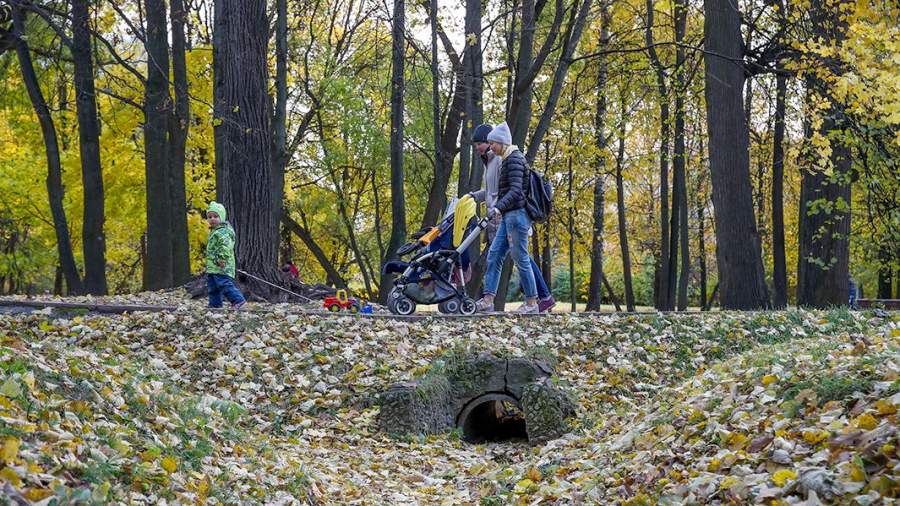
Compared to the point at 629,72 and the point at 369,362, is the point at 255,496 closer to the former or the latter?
the point at 369,362

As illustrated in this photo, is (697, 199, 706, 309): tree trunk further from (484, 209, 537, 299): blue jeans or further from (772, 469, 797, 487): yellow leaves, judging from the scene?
(772, 469, 797, 487): yellow leaves

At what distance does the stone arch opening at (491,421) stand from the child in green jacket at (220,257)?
342 centimetres

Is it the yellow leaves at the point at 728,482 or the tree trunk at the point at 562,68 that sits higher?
the tree trunk at the point at 562,68

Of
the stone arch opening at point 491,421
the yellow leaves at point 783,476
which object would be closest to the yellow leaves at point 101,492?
the yellow leaves at point 783,476

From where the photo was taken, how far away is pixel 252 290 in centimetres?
1438

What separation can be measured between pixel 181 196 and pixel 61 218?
3828 millimetres

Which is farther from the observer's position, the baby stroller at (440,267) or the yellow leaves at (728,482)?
the baby stroller at (440,267)

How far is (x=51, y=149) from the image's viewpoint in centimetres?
2150

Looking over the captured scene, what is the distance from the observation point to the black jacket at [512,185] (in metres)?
12.0

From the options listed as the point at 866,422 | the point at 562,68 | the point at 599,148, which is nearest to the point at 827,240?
the point at 562,68

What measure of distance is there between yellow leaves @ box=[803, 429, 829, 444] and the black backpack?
6.95 metres

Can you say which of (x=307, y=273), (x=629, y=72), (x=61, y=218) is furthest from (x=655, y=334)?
(x=307, y=273)

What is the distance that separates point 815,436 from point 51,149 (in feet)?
64.4

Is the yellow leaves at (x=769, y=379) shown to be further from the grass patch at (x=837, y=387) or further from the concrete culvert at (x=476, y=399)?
the concrete culvert at (x=476, y=399)
